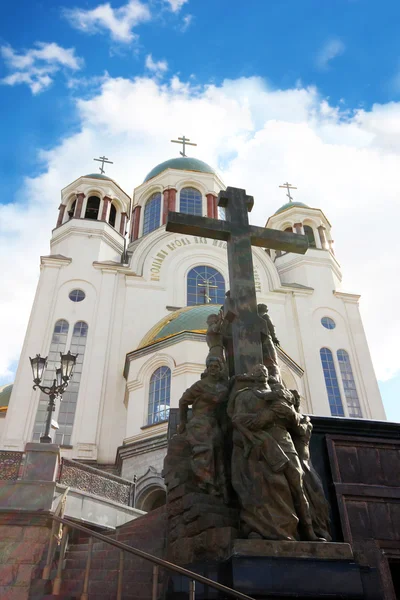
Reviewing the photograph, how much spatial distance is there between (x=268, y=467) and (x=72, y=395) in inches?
655

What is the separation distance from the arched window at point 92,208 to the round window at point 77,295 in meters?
6.37

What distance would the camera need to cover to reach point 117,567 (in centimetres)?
738

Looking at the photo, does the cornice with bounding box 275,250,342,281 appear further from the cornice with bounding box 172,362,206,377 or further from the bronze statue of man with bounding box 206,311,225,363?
the bronze statue of man with bounding box 206,311,225,363

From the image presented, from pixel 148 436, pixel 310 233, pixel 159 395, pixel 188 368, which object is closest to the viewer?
pixel 148 436

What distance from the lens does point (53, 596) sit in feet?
21.0

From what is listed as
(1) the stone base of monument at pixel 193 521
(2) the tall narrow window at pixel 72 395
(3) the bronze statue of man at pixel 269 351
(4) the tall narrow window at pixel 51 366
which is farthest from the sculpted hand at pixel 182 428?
(4) the tall narrow window at pixel 51 366

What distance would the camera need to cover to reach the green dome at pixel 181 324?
2011cm

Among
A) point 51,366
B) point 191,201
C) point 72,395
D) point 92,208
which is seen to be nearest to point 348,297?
point 191,201

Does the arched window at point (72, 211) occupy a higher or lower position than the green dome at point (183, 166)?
lower

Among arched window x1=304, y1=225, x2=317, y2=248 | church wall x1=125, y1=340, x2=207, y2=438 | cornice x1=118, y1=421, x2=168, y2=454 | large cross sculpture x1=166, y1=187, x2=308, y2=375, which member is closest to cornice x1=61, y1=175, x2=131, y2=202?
arched window x1=304, y1=225, x2=317, y2=248

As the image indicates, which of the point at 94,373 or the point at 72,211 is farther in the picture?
the point at 72,211

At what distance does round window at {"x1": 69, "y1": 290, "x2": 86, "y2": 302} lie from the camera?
940 inches

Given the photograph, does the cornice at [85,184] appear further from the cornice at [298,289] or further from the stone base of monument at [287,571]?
the stone base of monument at [287,571]

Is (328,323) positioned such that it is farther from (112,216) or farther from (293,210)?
(112,216)
